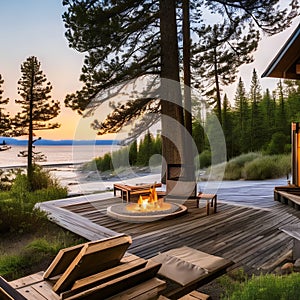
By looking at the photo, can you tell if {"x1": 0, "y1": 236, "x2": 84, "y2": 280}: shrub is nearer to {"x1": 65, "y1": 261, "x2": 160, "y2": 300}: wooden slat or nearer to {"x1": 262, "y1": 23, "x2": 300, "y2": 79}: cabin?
{"x1": 65, "y1": 261, "x2": 160, "y2": 300}: wooden slat

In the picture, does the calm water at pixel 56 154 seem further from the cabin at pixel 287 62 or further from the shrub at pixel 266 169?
the shrub at pixel 266 169

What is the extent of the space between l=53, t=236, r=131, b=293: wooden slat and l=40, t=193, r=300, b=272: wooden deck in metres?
1.45

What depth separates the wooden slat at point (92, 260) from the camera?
6.26ft

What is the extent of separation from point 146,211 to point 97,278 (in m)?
3.13

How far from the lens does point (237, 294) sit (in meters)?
2.32

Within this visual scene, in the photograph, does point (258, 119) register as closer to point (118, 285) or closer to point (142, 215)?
point (142, 215)

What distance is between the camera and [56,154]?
6766mm

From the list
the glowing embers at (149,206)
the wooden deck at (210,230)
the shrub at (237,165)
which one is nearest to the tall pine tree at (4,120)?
the wooden deck at (210,230)

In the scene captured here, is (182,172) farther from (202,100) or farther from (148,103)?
(202,100)

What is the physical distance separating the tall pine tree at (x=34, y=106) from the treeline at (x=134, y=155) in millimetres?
1522

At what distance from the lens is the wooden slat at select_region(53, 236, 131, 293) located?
1907mm

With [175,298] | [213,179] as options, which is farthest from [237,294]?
[213,179]

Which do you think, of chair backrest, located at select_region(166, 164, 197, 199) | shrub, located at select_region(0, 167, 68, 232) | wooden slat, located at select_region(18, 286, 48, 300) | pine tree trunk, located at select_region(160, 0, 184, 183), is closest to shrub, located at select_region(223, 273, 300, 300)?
wooden slat, located at select_region(18, 286, 48, 300)

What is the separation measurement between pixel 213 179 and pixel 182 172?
288 cm
